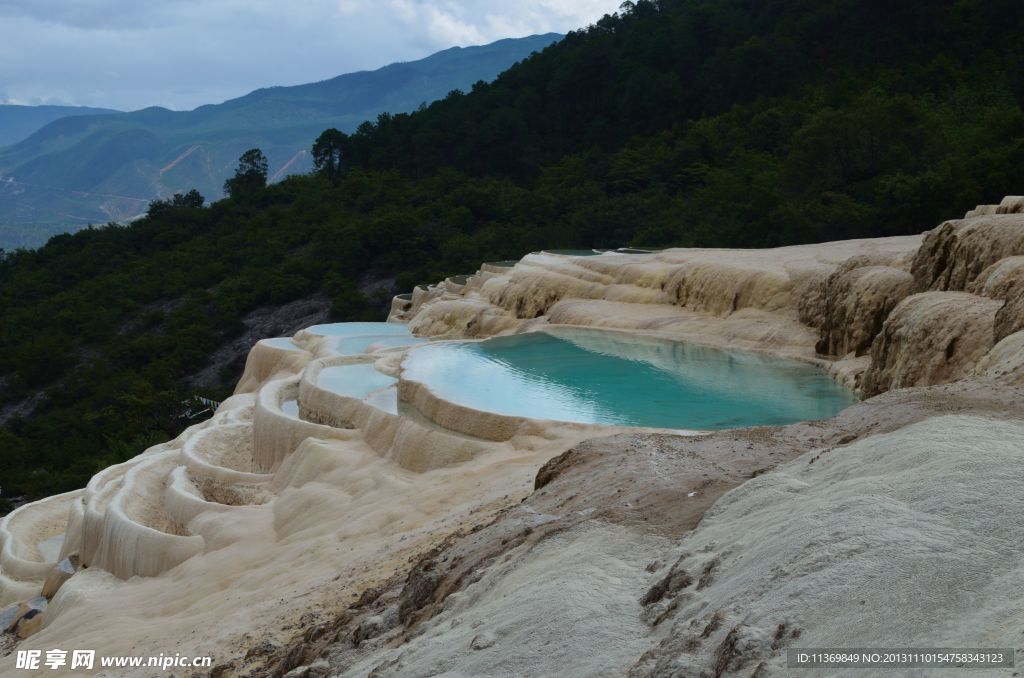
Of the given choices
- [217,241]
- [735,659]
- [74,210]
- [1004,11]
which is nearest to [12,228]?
[74,210]

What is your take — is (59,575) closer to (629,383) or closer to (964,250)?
(629,383)

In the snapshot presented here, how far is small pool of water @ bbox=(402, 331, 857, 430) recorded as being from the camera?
34.1ft

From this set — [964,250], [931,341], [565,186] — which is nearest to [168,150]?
[565,186]

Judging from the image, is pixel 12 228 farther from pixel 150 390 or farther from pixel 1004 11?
pixel 1004 11

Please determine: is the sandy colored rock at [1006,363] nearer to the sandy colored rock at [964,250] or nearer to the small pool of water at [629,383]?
the sandy colored rock at [964,250]

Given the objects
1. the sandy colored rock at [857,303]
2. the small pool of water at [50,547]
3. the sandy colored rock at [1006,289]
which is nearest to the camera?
the sandy colored rock at [1006,289]

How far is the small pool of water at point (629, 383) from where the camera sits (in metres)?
10.4

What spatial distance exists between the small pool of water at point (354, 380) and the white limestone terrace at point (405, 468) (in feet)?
0.21

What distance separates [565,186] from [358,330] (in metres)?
19.3

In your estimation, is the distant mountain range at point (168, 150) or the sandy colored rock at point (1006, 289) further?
the distant mountain range at point (168, 150)

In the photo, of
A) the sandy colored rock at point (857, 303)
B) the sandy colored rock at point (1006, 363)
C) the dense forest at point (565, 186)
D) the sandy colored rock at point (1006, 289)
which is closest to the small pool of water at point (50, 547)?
the dense forest at point (565, 186)

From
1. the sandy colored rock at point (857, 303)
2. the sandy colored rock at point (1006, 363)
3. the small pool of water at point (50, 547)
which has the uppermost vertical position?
the sandy colored rock at point (1006, 363)

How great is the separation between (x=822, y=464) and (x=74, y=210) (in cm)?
15797

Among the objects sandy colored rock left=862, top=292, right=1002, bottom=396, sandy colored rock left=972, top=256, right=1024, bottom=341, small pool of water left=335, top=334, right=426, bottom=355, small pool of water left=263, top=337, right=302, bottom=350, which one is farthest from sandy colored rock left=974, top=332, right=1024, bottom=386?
small pool of water left=263, top=337, right=302, bottom=350
